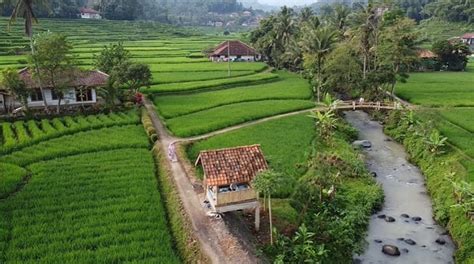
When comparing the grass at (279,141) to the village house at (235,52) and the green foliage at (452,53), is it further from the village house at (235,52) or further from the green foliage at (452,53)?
the green foliage at (452,53)

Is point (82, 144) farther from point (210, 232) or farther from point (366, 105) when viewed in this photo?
point (366, 105)

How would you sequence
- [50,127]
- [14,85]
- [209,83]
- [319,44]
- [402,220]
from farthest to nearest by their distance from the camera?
1. [209,83]
2. [319,44]
3. [14,85]
4. [50,127]
5. [402,220]

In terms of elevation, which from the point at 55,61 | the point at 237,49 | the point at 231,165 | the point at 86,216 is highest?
the point at 55,61

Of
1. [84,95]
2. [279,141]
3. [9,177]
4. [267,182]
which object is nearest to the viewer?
[267,182]

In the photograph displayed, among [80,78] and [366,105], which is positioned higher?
[80,78]

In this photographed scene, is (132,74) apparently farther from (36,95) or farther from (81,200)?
(81,200)

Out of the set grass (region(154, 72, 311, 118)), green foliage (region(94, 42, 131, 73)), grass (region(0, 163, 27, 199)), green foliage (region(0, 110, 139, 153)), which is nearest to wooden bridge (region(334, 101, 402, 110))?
grass (region(154, 72, 311, 118))

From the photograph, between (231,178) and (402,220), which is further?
(402,220)

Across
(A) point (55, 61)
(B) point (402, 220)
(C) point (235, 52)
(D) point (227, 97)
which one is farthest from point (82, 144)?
(C) point (235, 52)
